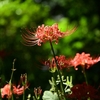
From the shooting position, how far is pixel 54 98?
4.02 ft

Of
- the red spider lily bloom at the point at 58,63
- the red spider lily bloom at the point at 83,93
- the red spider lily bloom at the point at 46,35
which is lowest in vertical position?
the red spider lily bloom at the point at 83,93

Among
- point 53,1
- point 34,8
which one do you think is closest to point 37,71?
point 34,8

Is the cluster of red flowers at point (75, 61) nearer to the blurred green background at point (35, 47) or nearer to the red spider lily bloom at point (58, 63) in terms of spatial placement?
the red spider lily bloom at point (58, 63)

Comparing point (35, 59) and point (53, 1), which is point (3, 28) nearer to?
point (35, 59)

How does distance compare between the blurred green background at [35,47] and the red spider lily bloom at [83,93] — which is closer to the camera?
the red spider lily bloom at [83,93]

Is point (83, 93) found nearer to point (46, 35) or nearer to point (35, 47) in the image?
point (46, 35)

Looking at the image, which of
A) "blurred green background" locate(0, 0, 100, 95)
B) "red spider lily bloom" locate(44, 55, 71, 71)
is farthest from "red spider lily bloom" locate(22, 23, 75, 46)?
"blurred green background" locate(0, 0, 100, 95)

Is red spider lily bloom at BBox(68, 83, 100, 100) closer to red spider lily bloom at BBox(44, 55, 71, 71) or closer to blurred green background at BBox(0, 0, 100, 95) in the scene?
red spider lily bloom at BBox(44, 55, 71, 71)

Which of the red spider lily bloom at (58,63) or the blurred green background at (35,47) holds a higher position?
the blurred green background at (35,47)

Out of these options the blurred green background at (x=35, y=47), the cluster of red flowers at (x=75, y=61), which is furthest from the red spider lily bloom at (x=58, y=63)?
the blurred green background at (x=35, y=47)

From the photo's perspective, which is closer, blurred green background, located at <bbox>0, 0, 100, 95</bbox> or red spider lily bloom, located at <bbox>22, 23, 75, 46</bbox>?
red spider lily bloom, located at <bbox>22, 23, 75, 46</bbox>

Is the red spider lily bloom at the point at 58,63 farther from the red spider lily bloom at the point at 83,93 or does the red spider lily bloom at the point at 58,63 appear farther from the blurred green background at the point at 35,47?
the blurred green background at the point at 35,47

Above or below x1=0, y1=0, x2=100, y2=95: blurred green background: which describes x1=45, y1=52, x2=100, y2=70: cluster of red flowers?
below

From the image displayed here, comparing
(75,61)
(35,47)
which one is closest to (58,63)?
(75,61)
